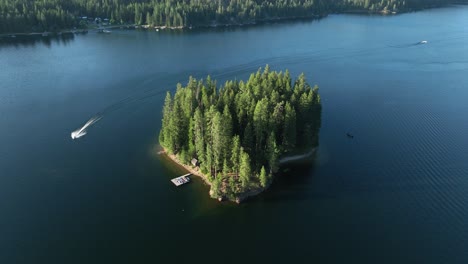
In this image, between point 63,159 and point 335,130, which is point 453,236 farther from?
point 63,159

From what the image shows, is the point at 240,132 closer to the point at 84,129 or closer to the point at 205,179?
the point at 205,179

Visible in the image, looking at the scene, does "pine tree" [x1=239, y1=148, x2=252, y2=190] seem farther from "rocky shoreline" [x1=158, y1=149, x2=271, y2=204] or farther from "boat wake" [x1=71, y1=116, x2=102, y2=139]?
"boat wake" [x1=71, y1=116, x2=102, y2=139]

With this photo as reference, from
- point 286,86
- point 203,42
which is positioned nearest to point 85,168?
point 286,86

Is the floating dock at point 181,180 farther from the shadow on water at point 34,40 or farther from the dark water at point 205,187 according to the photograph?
the shadow on water at point 34,40

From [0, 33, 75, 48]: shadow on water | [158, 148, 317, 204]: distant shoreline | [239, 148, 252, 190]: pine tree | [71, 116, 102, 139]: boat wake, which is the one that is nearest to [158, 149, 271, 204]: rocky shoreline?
[158, 148, 317, 204]: distant shoreline

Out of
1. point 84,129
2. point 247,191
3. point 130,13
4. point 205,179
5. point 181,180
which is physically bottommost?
point 247,191

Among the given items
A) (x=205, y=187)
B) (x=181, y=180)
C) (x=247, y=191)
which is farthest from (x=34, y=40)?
(x=247, y=191)
